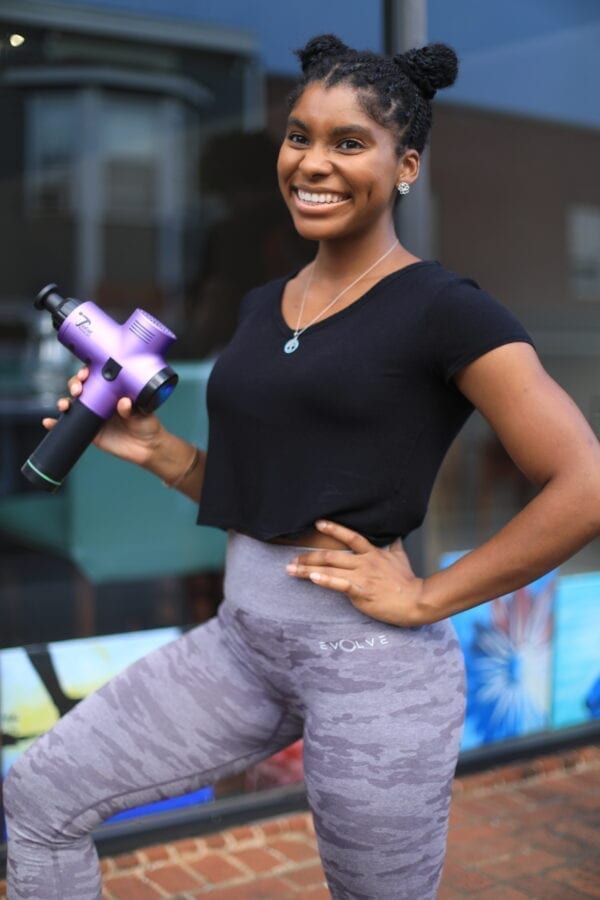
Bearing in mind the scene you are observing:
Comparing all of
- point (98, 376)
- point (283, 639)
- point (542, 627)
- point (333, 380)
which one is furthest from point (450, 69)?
point (542, 627)

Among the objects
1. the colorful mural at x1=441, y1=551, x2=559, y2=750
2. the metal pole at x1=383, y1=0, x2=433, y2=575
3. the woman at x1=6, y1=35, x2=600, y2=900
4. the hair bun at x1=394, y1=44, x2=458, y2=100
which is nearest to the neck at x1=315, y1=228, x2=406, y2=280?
the woman at x1=6, y1=35, x2=600, y2=900

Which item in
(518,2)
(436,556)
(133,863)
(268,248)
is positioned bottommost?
(133,863)

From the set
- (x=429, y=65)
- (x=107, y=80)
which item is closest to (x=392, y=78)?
(x=429, y=65)

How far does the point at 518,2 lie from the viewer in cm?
430

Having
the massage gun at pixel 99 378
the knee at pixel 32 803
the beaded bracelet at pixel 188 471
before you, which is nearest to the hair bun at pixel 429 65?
the massage gun at pixel 99 378

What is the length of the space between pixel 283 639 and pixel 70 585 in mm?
2319

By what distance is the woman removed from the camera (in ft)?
5.66

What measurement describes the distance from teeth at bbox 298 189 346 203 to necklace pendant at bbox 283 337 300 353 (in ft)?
0.77

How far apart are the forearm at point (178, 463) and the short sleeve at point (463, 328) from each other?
25.6 inches

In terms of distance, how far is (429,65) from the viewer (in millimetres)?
1871

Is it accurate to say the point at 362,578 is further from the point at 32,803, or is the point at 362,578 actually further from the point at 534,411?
the point at 32,803

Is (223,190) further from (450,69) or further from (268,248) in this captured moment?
(450,69)

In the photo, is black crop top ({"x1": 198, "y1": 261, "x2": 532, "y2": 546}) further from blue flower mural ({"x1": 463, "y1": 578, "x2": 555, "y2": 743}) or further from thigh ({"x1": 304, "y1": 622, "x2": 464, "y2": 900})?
blue flower mural ({"x1": 463, "y1": 578, "x2": 555, "y2": 743})

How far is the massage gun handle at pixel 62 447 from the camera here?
1931mm
